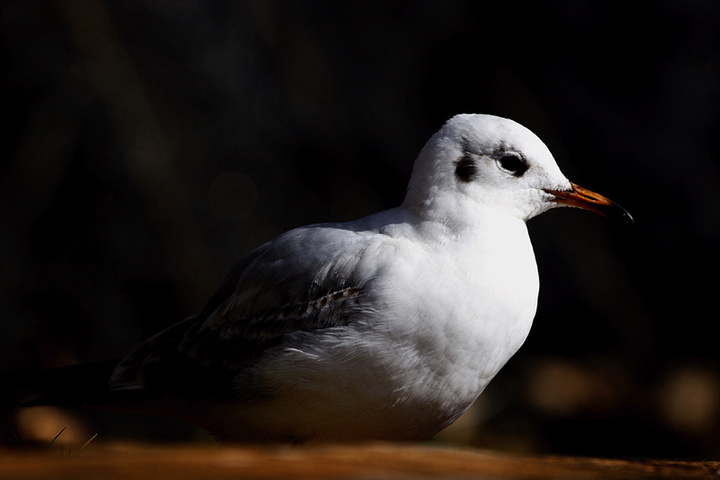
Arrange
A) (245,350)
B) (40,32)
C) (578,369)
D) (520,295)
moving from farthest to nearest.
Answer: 1. (578,369)
2. (40,32)
3. (245,350)
4. (520,295)

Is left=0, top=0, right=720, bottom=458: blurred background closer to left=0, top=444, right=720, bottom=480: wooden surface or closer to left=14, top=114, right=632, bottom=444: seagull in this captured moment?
left=14, top=114, right=632, bottom=444: seagull

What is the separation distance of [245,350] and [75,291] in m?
2.13

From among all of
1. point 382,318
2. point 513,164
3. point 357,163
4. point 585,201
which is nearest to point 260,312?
point 382,318

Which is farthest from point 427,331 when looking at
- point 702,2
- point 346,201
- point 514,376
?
point 702,2

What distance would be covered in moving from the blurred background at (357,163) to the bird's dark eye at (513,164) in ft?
6.41

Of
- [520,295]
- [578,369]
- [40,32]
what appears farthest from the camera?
[578,369]

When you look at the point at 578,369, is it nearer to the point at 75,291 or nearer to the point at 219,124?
the point at 219,124

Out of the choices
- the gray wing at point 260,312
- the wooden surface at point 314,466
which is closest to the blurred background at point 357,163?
the gray wing at point 260,312

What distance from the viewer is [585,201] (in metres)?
2.38

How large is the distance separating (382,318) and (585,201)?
2.56 feet

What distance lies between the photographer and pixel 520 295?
2.14 metres

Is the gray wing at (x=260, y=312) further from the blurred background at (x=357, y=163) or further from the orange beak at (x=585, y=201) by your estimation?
the blurred background at (x=357, y=163)

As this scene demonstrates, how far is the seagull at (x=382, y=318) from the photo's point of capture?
2020 millimetres

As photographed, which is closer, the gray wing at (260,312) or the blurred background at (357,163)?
the gray wing at (260,312)
